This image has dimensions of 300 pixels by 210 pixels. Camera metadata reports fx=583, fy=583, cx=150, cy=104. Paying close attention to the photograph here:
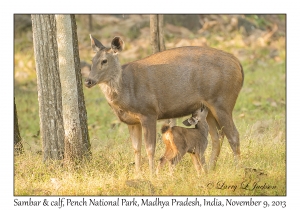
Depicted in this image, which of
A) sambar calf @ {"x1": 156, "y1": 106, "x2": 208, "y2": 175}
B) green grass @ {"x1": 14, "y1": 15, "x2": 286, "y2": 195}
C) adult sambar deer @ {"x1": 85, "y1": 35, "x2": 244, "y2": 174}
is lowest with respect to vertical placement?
green grass @ {"x1": 14, "y1": 15, "x2": 286, "y2": 195}

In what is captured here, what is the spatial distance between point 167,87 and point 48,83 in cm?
226

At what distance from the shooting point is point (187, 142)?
10.1 meters

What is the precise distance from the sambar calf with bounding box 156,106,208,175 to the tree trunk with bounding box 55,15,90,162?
153 cm

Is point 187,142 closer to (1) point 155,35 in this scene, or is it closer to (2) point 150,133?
(2) point 150,133

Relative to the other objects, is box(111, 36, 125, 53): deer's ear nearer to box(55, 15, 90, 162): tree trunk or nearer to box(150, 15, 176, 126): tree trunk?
box(55, 15, 90, 162): tree trunk

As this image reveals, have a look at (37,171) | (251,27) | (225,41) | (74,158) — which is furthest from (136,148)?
(251,27)

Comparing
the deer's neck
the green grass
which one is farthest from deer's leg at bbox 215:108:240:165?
the deer's neck

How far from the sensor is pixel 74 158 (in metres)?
10.4

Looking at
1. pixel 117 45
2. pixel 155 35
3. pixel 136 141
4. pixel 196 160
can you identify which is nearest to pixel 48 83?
pixel 117 45

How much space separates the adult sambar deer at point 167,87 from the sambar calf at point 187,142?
21 cm

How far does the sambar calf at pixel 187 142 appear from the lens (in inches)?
394

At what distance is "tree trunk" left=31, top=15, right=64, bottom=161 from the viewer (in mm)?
10883

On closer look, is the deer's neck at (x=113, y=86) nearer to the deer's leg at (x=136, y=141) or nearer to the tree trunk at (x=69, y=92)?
the tree trunk at (x=69, y=92)

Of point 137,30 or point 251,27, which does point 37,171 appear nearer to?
point 137,30
